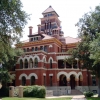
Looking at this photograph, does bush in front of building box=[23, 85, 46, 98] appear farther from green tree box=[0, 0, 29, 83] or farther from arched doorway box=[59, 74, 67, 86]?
arched doorway box=[59, 74, 67, 86]

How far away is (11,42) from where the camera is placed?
2070cm

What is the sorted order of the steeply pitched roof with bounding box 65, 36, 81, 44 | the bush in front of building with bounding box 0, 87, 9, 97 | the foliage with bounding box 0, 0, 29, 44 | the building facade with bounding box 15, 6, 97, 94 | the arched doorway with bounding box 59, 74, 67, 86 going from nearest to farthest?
the foliage with bounding box 0, 0, 29, 44 → the bush in front of building with bounding box 0, 87, 9, 97 → the building facade with bounding box 15, 6, 97, 94 → the arched doorway with bounding box 59, 74, 67, 86 → the steeply pitched roof with bounding box 65, 36, 81, 44

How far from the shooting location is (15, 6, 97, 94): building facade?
41.5m

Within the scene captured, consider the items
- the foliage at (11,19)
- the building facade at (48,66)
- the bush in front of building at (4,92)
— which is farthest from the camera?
the building facade at (48,66)

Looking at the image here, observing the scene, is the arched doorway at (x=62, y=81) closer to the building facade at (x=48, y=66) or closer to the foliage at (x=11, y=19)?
the building facade at (x=48, y=66)

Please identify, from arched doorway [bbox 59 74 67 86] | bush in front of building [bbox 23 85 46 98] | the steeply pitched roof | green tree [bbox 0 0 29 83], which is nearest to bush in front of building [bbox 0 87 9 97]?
bush in front of building [bbox 23 85 46 98]

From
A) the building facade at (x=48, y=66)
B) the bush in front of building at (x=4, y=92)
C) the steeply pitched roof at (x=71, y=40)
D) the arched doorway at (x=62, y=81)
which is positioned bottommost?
the bush in front of building at (x=4, y=92)

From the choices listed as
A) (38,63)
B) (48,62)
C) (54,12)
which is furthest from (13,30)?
(54,12)

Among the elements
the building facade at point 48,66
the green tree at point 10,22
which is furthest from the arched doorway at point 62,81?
the green tree at point 10,22

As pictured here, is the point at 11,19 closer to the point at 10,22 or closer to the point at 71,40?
the point at 10,22

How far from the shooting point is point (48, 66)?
144 ft

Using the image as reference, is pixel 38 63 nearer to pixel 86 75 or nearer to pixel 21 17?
pixel 86 75

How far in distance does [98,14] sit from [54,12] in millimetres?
30340

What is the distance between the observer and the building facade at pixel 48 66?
41531mm
